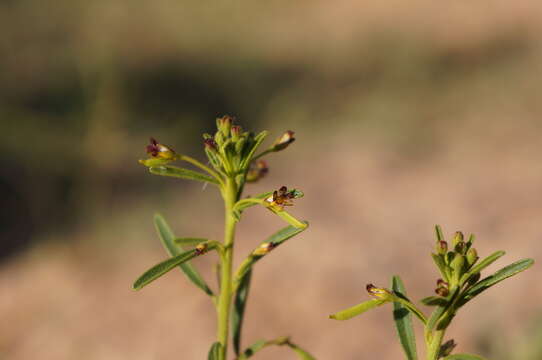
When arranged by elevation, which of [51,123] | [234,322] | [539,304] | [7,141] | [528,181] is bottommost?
[234,322]

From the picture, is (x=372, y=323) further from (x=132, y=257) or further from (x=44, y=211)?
(x=44, y=211)

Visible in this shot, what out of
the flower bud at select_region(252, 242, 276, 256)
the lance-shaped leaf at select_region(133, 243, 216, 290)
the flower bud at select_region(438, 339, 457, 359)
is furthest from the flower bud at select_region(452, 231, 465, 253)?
the lance-shaped leaf at select_region(133, 243, 216, 290)

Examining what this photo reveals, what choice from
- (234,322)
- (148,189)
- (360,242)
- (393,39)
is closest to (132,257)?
(148,189)

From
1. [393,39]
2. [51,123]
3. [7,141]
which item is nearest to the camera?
[7,141]

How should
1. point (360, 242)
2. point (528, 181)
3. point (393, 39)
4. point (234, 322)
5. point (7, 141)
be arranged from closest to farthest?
1. point (234, 322)
2. point (360, 242)
3. point (528, 181)
4. point (7, 141)
5. point (393, 39)

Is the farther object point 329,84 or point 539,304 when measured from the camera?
point 329,84

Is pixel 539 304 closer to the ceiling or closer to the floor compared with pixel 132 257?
closer to the floor

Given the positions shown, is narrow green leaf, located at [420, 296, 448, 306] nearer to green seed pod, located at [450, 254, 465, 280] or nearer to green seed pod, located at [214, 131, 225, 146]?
green seed pod, located at [450, 254, 465, 280]

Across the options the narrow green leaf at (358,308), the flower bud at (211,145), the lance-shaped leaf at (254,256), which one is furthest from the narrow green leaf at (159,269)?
the narrow green leaf at (358,308)
